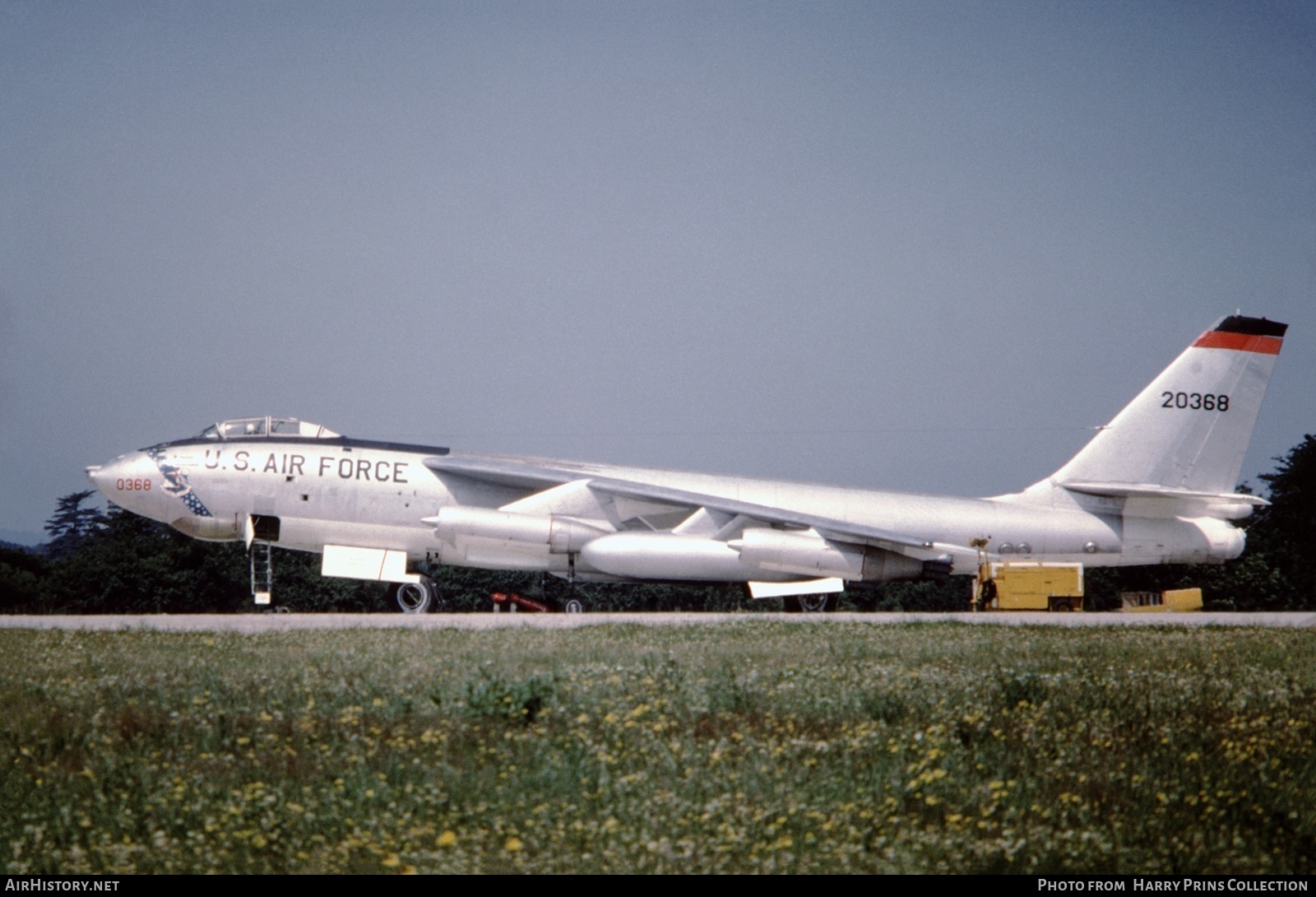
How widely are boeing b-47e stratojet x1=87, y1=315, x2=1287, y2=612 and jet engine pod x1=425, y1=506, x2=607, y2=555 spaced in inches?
1.2

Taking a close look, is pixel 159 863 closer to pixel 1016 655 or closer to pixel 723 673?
pixel 723 673

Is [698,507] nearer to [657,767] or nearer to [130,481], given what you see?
[130,481]

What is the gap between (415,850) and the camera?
528 cm

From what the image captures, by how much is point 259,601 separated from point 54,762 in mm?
13683

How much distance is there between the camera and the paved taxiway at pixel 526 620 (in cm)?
1549

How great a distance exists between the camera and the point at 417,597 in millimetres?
20875

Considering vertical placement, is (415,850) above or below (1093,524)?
below

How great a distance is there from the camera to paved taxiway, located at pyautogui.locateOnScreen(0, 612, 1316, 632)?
15492mm

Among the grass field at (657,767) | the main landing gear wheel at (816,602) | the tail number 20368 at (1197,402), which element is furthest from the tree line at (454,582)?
the grass field at (657,767)

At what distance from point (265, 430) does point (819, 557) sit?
1013 centimetres

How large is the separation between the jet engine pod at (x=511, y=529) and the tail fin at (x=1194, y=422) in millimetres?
9530

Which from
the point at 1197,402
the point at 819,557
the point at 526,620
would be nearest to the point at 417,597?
the point at 526,620

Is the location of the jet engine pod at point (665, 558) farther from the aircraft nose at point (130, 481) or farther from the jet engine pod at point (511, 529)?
the aircraft nose at point (130, 481)

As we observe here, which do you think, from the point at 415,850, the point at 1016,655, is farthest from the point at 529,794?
the point at 1016,655
